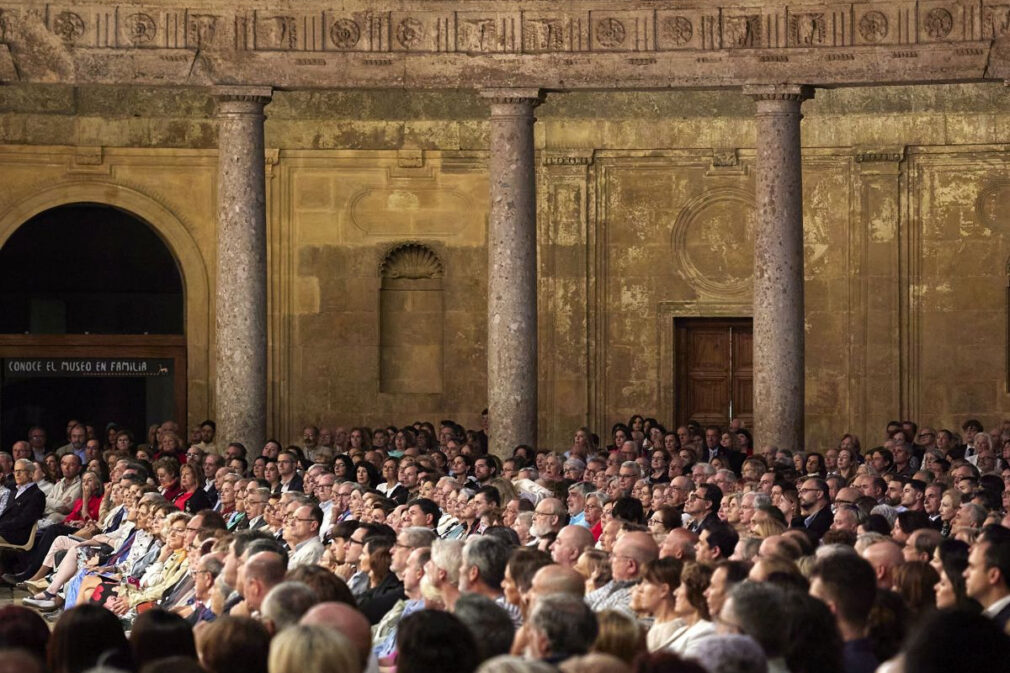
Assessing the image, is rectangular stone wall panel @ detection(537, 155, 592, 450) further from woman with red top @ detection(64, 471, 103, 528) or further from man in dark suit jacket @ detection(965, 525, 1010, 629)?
man in dark suit jacket @ detection(965, 525, 1010, 629)

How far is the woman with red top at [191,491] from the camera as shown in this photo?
2039cm

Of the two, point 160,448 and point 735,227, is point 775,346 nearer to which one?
point 735,227

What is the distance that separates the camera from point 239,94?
25.6m

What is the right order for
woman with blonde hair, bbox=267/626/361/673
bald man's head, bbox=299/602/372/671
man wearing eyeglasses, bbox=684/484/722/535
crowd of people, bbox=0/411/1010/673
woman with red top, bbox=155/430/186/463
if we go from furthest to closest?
woman with red top, bbox=155/430/186/463
man wearing eyeglasses, bbox=684/484/722/535
bald man's head, bbox=299/602/372/671
crowd of people, bbox=0/411/1010/673
woman with blonde hair, bbox=267/626/361/673

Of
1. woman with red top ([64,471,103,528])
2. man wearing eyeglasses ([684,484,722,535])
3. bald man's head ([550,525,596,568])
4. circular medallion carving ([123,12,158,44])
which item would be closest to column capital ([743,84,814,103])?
circular medallion carving ([123,12,158,44])

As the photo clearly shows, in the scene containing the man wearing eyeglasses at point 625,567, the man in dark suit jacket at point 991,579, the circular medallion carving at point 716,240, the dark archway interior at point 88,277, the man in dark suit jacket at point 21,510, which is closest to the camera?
the man in dark suit jacket at point 991,579

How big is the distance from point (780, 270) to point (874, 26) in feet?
11.3

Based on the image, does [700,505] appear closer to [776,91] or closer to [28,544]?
[28,544]

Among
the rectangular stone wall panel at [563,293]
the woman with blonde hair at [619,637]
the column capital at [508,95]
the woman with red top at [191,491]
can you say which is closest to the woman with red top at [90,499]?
the woman with red top at [191,491]

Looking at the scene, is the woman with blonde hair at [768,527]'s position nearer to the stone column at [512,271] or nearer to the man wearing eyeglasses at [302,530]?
the man wearing eyeglasses at [302,530]

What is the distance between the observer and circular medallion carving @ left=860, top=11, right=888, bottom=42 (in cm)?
2547

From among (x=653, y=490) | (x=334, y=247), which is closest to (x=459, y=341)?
(x=334, y=247)

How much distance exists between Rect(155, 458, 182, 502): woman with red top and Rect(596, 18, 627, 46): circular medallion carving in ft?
28.3

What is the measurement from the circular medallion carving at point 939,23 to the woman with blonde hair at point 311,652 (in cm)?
1937
